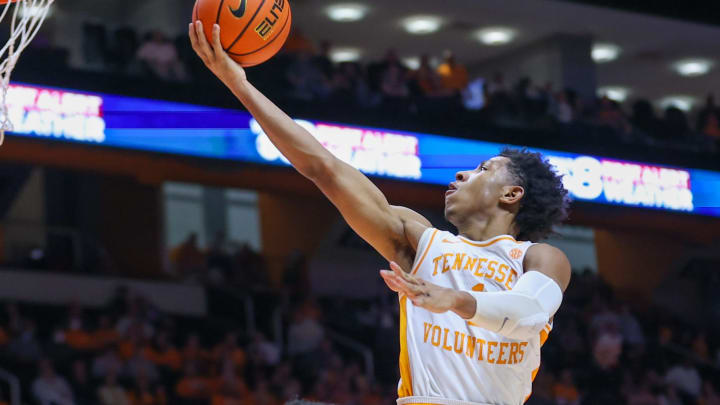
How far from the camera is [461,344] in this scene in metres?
3.23

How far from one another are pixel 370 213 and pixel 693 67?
707 inches

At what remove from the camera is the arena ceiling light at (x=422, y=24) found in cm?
1769

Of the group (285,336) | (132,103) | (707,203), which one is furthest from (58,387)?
(707,203)

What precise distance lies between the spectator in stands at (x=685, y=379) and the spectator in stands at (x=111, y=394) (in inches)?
305

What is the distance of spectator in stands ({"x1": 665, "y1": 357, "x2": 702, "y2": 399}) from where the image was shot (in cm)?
1505

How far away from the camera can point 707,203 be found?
15695 mm

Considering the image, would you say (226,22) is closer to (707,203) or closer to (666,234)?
(707,203)

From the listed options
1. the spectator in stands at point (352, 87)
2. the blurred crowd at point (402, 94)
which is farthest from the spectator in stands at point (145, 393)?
the spectator in stands at point (352, 87)

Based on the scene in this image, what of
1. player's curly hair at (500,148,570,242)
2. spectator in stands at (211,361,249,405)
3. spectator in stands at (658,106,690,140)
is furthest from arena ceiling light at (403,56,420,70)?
player's curly hair at (500,148,570,242)

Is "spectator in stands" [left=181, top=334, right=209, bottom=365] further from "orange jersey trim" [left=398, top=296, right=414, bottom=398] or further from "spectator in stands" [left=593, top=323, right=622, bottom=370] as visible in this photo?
"orange jersey trim" [left=398, top=296, right=414, bottom=398]

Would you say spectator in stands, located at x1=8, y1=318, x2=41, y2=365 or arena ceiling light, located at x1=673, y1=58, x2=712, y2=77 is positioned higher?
arena ceiling light, located at x1=673, y1=58, x2=712, y2=77

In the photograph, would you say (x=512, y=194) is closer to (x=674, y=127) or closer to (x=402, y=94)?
(x=402, y=94)

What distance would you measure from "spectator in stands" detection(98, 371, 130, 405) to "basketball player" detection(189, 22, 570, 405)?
7.70m

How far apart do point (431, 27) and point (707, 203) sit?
17.3 ft
